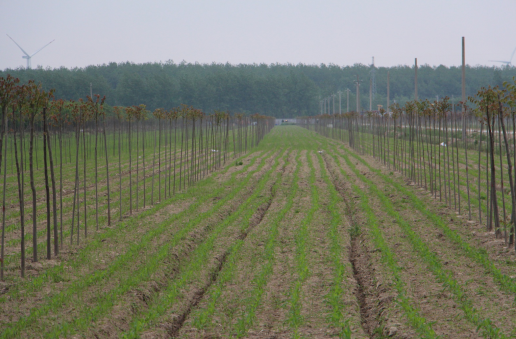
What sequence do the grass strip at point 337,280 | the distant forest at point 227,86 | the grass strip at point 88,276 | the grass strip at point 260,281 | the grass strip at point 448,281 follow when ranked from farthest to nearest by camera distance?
the distant forest at point 227,86
the grass strip at point 260,281
the grass strip at point 337,280
the grass strip at point 88,276
the grass strip at point 448,281

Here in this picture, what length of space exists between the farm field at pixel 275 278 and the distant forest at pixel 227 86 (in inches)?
3280

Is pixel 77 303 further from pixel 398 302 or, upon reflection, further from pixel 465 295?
pixel 465 295

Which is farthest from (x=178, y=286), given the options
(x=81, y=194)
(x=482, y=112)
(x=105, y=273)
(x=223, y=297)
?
(x=81, y=194)

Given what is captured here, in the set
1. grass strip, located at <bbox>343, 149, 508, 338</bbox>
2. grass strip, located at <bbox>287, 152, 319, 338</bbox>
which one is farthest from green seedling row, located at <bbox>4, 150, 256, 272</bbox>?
grass strip, located at <bbox>343, 149, 508, 338</bbox>

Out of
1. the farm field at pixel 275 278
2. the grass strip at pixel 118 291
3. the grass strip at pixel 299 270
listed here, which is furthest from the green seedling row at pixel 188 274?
the grass strip at pixel 299 270

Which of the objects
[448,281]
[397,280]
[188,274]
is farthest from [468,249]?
[188,274]

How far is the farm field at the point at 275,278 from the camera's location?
631 cm

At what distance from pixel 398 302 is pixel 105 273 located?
519 centimetres

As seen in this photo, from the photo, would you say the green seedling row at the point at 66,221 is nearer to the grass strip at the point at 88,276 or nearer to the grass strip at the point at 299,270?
the grass strip at the point at 88,276

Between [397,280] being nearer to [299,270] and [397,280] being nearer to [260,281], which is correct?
[299,270]

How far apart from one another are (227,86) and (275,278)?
127 meters

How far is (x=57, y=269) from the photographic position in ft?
Answer: 27.4

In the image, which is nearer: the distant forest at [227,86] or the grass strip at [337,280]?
the grass strip at [337,280]

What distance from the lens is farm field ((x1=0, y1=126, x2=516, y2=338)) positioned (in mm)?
6312
